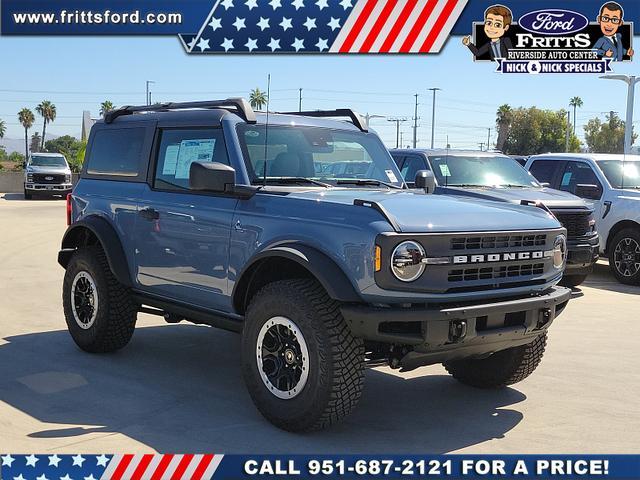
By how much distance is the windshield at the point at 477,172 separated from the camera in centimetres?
1101

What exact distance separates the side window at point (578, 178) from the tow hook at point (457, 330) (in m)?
8.11

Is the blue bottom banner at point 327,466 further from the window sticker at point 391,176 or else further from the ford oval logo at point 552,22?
the ford oval logo at point 552,22

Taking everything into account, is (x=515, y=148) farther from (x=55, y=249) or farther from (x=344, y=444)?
(x=344, y=444)

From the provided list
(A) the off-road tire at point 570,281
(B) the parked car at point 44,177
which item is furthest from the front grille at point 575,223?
(B) the parked car at point 44,177

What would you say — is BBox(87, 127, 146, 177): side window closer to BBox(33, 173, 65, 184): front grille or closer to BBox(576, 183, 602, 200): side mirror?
BBox(576, 183, 602, 200): side mirror

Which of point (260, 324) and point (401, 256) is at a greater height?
point (401, 256)

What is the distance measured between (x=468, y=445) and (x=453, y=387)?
134 centimetres

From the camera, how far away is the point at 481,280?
493 cm

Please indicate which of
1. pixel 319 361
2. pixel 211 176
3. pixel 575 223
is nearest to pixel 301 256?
pixel 319 361

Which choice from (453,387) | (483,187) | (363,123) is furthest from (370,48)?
(453,387)

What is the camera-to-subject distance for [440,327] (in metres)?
4.60

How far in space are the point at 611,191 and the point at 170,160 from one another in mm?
7815

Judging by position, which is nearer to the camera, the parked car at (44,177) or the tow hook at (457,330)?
the tow hook at (457,330)

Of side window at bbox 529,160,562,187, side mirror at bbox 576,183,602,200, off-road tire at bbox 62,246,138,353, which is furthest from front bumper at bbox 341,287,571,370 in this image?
side window at bbox 529,160,562,187
